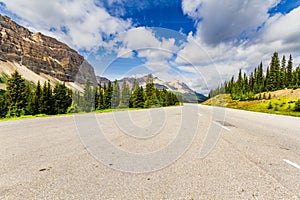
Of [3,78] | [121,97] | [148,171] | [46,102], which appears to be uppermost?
[3,78]

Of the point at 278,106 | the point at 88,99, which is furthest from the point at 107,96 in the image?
the point at 278,106

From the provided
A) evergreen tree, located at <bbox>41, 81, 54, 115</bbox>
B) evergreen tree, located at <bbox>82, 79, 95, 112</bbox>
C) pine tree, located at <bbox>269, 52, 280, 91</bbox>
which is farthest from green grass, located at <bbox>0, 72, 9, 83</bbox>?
pine tree, located at <bbox>269, 52, 280, 91</bbox>

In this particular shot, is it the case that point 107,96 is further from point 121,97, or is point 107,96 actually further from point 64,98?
point 64,98

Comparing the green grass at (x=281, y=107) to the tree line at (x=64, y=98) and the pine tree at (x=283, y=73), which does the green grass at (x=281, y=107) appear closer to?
the tree line at (x=64, y=98)

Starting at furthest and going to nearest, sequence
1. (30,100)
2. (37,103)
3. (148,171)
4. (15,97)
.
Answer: (30,100), (37,103), (15,97), (148,171)

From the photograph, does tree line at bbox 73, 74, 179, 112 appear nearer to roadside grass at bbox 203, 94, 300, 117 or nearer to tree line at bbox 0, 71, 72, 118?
tree line at bbox 0, 71, 72, 118

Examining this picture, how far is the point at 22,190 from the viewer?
9.28 ft

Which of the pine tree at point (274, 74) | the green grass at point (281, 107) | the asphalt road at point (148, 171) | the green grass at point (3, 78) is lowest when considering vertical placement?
the asphalt road at point (148, 171)

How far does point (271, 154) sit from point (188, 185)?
309 centimetres

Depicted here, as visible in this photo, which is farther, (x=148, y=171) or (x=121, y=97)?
(x=121, y=97)

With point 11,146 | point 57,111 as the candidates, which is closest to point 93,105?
point 57,111

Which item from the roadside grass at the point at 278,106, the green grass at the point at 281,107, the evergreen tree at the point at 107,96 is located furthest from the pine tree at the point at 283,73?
the evergreen tree at the point at 107,96

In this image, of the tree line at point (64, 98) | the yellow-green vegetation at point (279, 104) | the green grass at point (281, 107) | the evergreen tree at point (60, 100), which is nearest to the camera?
the green grass at point (281, 107)

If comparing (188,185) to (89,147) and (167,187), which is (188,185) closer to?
(167,187)
